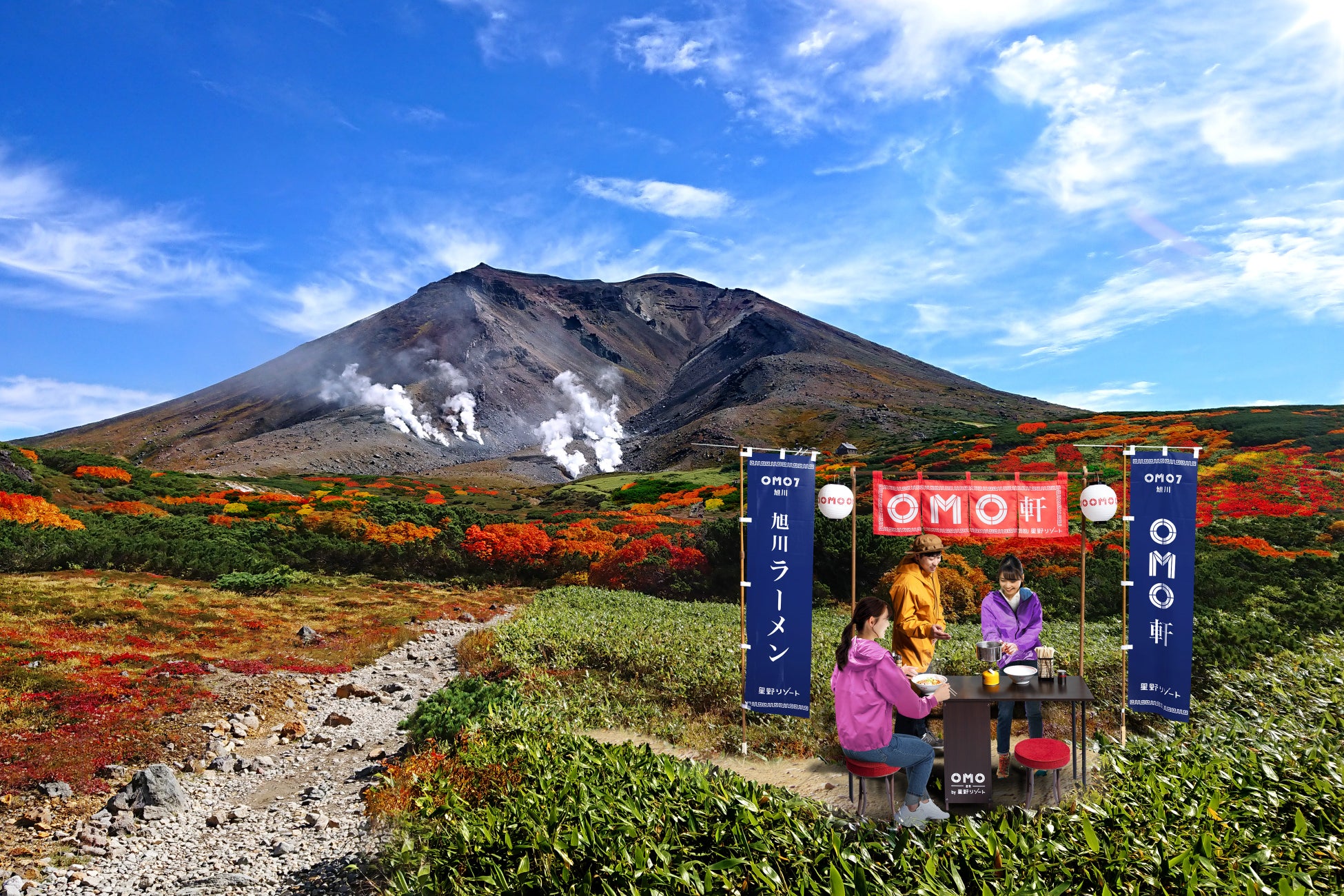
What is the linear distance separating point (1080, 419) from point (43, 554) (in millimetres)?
43486

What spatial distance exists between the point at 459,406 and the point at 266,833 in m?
127

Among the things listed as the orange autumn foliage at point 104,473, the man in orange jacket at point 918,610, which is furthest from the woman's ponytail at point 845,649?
the orange autumn foliage at point 104,473

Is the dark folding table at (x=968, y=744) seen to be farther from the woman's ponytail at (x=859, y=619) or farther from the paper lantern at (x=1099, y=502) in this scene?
the paper lantern at (x=1099, y=502)

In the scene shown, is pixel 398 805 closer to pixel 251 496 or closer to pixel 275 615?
pixel 275 615

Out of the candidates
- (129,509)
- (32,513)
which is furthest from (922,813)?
(129,509)

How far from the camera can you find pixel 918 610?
7.55 m

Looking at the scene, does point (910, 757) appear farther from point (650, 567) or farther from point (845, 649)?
point (650, 567)

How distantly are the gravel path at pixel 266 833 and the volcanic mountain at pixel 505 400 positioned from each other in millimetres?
62928

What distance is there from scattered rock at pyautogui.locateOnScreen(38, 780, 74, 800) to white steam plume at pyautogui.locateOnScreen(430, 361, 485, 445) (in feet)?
385

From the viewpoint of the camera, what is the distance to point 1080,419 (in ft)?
121

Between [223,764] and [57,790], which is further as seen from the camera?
[223,764]

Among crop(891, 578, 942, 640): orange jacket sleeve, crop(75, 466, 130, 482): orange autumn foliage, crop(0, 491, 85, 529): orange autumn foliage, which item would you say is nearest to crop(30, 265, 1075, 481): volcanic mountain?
crop(75, 466, 130, 482): orange autumn foliage

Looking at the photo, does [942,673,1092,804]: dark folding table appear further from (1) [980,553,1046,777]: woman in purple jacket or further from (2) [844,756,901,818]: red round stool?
(1) [980,553,1046,777]: woman in purple jacket

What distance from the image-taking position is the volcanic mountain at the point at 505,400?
91.6 m
